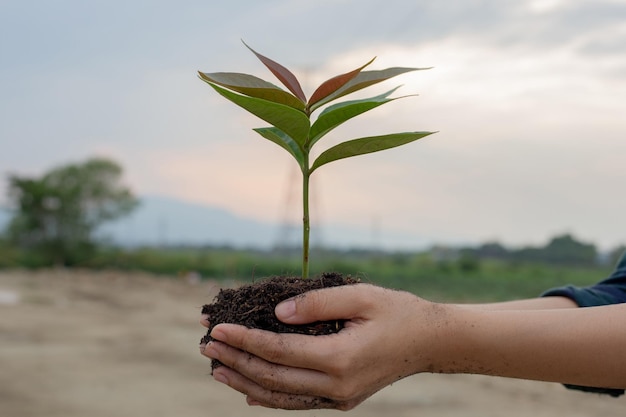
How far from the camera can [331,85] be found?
1426 mm

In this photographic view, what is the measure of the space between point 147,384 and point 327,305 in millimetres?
6670

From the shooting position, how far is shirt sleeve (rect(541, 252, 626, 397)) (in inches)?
70.6

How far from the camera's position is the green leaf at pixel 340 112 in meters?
1.36

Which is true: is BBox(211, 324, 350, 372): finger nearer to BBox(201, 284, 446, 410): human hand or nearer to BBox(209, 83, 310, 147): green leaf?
BBox(201, 284, 446, 410): human hand

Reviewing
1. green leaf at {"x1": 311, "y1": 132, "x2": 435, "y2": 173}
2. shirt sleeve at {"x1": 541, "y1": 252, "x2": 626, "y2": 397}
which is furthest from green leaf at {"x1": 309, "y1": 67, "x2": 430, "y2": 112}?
shirt sleeve at {"x1": 541, "y1": 252, "x2": 626, "y2": 397}

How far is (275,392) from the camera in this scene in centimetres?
130

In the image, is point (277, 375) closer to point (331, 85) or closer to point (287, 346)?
point (287, 346)

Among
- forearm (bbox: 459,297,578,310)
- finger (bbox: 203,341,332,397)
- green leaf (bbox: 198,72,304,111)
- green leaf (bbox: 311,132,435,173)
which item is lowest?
finger (bbox: 203,341,332,397)

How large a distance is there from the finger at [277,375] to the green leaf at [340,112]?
0.49m

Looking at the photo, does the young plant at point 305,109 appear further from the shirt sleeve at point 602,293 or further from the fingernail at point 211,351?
the shirt sleeve at point 602,293

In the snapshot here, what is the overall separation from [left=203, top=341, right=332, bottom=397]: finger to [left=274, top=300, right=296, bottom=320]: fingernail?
0.10 m

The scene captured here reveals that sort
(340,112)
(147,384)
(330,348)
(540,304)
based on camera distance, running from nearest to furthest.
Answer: (330,348), (340,112), (540,304), (147,384)

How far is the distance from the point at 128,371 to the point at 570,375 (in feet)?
24.1

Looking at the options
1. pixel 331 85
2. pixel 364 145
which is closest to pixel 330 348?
pixel 364 145
